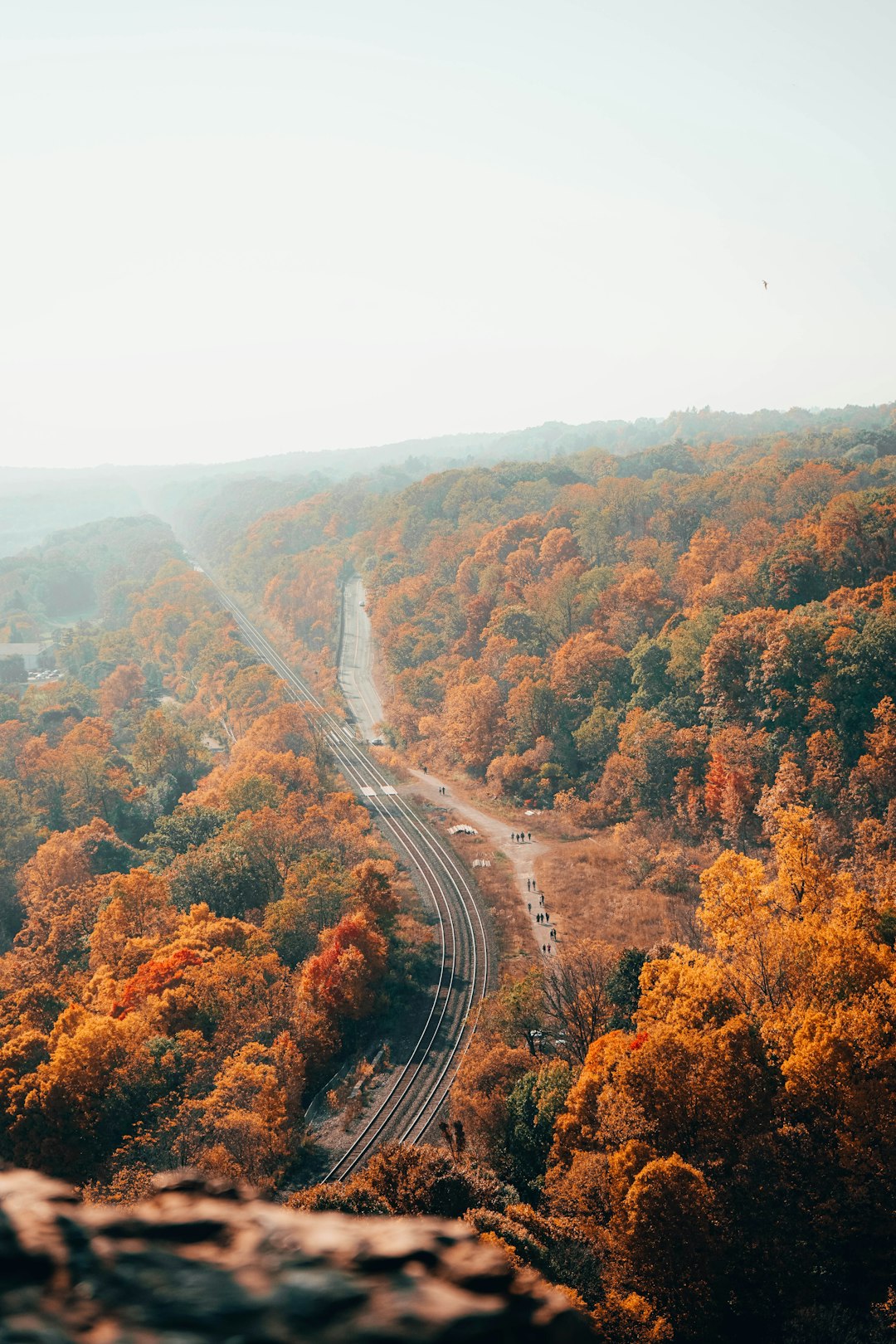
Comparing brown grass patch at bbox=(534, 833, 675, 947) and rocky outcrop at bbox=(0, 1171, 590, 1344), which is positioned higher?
rocky outcrop at bbox=(0, 1171, 590, 1344)

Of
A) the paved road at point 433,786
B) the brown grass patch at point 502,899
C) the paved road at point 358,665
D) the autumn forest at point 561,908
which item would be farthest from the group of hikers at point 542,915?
the paved road at point 358,665

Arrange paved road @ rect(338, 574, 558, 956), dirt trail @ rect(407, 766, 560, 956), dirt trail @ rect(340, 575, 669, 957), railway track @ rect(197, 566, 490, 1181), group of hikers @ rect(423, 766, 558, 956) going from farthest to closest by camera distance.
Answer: paved road @ rect(338, 574, 558, 956), dirt trail @ rect(407, 766, 560, 956), dirt trail @ rect(340, 575, 669, 957), group of hikers @ rect(423, 766, 558, 956), railway track @ rect(197, 566, 490, 1181)

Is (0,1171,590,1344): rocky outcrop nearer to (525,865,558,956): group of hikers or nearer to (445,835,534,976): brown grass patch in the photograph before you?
(445,835,534,976): brown grass patch

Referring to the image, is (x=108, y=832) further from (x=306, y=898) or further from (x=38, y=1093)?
(x=38, y=1093)

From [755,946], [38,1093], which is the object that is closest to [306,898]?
[38,1093]

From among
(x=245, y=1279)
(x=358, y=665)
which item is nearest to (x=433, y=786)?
(x=358, y=665)

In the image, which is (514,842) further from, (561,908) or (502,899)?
(561,908)

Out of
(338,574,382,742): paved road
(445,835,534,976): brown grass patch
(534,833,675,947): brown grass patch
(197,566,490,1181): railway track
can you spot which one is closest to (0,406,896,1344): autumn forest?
(445,835,534,976): brown grass patch
